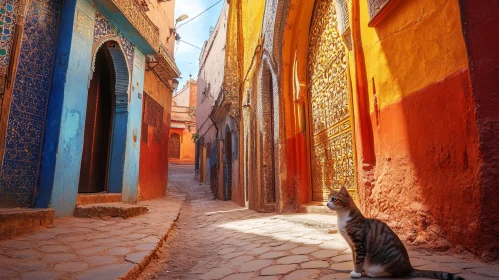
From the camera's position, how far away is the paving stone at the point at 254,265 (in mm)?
2646

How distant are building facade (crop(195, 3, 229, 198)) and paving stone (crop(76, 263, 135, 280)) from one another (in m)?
10.6

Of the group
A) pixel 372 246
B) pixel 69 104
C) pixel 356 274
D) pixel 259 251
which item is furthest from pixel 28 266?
pixel 69 104

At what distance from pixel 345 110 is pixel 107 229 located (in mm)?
3985

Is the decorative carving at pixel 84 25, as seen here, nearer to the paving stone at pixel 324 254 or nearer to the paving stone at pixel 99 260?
the paving stone at pixel 99 260

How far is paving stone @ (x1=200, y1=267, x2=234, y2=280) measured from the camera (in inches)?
103

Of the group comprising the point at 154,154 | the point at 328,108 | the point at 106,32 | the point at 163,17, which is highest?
the point at 163,17

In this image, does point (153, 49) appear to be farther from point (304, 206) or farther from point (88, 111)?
point (304, 206)

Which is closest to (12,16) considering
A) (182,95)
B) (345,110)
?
(345,110)

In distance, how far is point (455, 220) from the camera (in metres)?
2.19

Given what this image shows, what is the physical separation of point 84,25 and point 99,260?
485 centimetres

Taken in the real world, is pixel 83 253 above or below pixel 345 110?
below

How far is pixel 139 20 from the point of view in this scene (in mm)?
7508

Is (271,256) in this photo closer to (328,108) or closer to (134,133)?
(328,108)

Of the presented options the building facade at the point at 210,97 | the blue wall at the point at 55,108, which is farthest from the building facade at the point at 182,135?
the blue wall at the point at 55,108
